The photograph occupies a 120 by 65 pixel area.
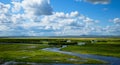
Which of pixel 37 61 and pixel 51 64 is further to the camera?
pixel 37 61

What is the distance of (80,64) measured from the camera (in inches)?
2314

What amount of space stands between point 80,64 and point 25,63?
14.3 metres

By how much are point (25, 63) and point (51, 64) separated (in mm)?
6808

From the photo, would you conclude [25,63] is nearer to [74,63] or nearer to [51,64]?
[51,64]

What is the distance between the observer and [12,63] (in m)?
59.5

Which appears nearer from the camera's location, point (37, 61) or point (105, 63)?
point (105, 63)

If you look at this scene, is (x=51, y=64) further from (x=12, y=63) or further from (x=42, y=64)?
(x=12, y=63)

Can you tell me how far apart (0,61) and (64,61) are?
17.2 m

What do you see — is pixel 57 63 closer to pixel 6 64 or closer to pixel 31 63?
pixel 31 63

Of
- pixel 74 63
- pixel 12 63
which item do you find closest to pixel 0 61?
pixel 12 63

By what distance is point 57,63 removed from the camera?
60406 millimetres

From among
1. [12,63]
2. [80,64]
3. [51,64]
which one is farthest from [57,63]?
[12,63]

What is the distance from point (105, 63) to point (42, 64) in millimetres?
16360

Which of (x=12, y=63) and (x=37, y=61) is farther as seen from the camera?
(x=37, y=61)
